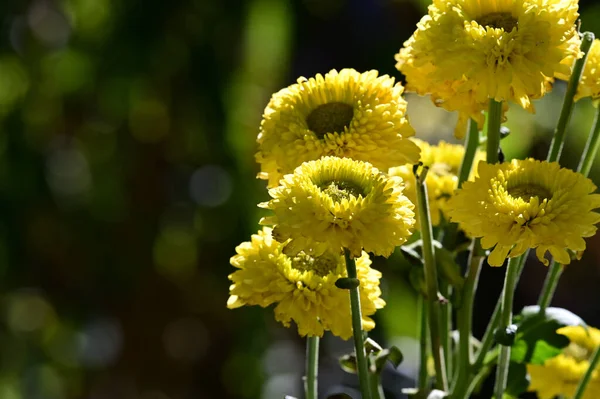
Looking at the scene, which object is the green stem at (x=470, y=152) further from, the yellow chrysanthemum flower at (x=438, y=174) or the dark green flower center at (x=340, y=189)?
the dark green flower center at (x=340, y=189)

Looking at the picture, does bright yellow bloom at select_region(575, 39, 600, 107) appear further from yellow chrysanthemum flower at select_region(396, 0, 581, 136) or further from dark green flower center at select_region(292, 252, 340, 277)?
dark green flower center at select_region(292, 252, 340, 277)

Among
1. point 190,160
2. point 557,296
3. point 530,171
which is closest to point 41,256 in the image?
point 190,160

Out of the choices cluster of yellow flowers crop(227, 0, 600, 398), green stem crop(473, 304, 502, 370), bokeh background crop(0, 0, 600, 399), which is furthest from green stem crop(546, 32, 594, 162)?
bokeh background crop(0, 0, 600, 399)

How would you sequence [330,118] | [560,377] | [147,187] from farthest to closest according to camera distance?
[147,187] → [560,377] → [330,118]

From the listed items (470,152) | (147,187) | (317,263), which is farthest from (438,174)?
(147,187)

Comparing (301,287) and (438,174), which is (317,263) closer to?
(301,287)

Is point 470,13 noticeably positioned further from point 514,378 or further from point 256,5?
point 256,5
